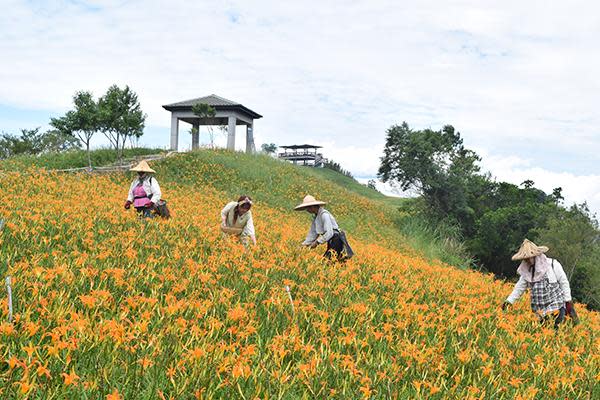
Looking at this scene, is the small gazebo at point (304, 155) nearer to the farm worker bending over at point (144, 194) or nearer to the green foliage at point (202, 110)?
the green foliage at point (202, 110)

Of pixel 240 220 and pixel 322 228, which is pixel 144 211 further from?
pixel 322 228

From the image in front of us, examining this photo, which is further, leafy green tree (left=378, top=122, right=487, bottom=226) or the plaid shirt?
leafy green tree (left=378, top=122, right=487, bottom=226)

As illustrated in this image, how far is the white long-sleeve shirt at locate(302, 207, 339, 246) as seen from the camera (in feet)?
20.1

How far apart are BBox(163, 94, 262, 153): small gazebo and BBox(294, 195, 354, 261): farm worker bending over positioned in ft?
64.2

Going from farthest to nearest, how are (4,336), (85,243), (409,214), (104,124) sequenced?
(409,214) → (104,124) → (85,243) → (4,336)

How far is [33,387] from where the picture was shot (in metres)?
1.78

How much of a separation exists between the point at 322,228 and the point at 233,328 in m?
3.59

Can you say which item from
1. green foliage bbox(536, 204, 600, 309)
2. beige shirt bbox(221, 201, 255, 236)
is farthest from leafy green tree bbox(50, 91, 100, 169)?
green foliage bbox(536, 204, 600, 309)

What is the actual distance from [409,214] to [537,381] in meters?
20.3

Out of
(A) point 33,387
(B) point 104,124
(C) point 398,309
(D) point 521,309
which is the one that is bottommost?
(D) point 521,309

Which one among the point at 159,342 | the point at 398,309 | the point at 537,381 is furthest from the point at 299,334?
the point at 537,381

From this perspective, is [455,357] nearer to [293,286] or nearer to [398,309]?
[398,309]

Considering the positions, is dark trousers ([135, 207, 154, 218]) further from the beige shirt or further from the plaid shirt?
the plaid shirt

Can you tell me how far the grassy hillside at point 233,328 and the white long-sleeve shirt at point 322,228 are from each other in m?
0.33
